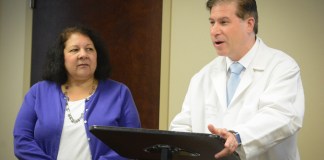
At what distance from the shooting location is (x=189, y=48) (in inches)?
123

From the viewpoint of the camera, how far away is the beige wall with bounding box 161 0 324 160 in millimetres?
2764

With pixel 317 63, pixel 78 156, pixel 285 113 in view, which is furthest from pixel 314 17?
pixel 78 156

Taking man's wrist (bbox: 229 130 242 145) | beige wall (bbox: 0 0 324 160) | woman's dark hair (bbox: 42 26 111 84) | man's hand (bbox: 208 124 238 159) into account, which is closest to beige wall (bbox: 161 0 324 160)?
beige wall (bbox: 0 0 324 160)

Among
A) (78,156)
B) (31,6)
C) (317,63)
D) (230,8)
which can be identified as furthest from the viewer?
(31,6)

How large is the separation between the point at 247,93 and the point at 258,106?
0.10 m

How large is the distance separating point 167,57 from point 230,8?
1401mm

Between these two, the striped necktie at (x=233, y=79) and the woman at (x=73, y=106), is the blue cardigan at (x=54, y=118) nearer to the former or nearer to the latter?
the woman at (x=73, y=106)

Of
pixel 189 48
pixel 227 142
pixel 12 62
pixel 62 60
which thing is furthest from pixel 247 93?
pixel 12 62

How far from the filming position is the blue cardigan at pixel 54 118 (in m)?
2.03

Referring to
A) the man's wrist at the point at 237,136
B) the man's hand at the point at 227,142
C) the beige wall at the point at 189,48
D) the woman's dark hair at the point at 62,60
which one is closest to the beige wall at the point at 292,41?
the beige wall at the point at 189,48

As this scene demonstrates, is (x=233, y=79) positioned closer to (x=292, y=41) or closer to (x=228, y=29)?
(x=228, y=29)

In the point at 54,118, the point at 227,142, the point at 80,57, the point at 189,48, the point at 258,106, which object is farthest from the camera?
the point at 189,48

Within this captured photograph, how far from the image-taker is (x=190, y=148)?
1311 mm

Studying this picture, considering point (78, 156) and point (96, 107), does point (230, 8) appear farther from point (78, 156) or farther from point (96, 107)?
point (78, 156)
